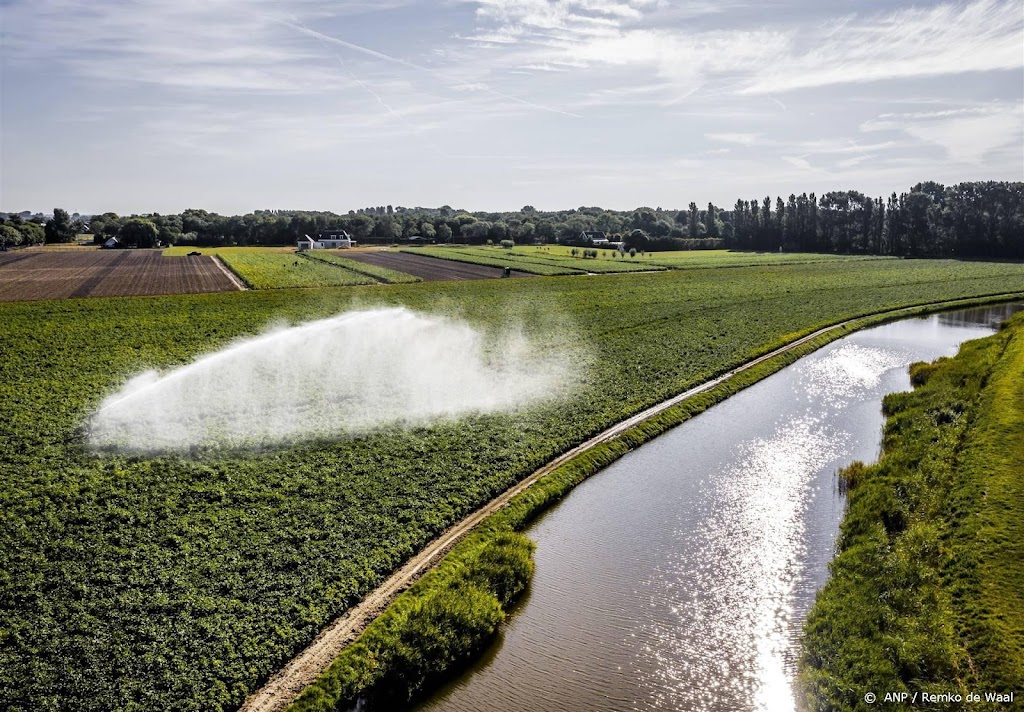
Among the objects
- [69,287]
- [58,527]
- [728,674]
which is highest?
[69,287]

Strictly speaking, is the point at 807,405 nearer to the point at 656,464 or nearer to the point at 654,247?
the point at 656,464

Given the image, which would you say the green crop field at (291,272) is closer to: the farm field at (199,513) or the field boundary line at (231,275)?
A: the field boundary line at (231,275)

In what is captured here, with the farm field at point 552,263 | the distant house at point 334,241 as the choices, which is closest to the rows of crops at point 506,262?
the farm field at point 552,263

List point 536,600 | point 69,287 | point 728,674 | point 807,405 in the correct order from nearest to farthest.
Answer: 1. point 728,674
2. point 536,600
3. point 807,405
4. point 69,287

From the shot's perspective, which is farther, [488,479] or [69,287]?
[69,287]

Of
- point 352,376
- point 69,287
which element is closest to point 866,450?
point 352,376
